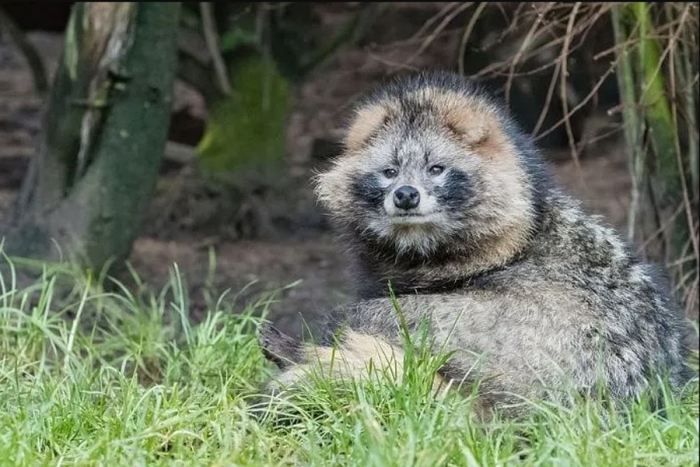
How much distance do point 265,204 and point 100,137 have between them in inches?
96.3

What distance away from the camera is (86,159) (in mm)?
7656

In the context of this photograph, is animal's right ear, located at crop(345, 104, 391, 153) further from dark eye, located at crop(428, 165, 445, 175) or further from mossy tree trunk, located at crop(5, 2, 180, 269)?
A: mossy tree trunk, located at crop(5, 2, 180, 269)

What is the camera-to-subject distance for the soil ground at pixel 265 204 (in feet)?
27.9

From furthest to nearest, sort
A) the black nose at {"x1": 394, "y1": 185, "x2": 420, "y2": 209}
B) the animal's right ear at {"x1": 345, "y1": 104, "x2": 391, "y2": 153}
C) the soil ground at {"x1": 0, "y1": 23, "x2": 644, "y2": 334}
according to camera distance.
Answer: the soil ground at {"x1": 0, "y1": 23, "x2": 644, "y2": 334} < the animal's right ear at {"x1": 345, "y1": 104, "x2": 391, "y2": 153} < the black nose at {"x1": 394, "y1": 185, "x2": 420, "y2": 209}

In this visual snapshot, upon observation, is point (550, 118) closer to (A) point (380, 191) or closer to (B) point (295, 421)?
(A) point (380, 191)

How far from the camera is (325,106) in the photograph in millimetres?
12266

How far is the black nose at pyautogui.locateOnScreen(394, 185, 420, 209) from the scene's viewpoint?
5180mm

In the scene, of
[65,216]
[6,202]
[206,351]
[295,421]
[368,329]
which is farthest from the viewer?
[6,202]

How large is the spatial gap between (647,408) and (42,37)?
913 cm

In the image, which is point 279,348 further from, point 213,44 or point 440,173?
point 213,44

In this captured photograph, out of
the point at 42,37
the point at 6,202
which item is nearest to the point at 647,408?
the point at 6,202

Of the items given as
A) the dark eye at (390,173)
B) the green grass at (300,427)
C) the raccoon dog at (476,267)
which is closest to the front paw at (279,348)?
the raccoon dog at (476,267)

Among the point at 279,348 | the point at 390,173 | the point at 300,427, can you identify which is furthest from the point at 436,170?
the point at 300,427

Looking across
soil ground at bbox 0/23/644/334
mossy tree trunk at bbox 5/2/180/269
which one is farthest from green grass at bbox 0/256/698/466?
mossy tree trunk at bbox 5/2/180/269
